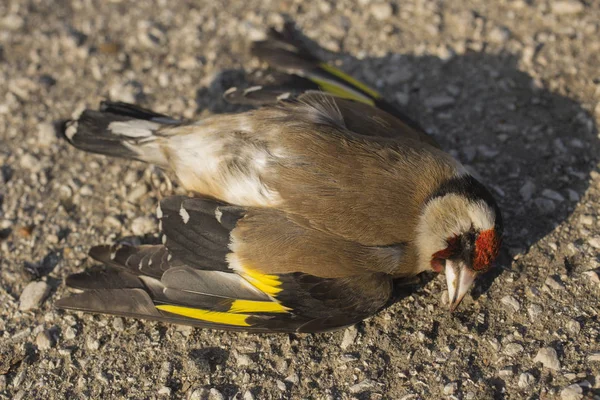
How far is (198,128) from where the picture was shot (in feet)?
15.6

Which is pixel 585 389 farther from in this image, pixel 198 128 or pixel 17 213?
pixel 17 213

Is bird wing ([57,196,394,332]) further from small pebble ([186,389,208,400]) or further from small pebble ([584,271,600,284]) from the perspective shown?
small pebble ([584,271,600,284])

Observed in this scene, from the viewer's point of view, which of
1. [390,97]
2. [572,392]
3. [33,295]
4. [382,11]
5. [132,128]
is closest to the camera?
[572,392]

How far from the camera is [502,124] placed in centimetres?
564

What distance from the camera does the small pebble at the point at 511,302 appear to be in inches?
180

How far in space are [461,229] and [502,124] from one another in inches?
66.3

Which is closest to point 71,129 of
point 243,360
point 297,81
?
point 297,81

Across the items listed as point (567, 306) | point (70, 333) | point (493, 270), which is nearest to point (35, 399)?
point (70, 333)

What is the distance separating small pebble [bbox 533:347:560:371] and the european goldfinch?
61 cm

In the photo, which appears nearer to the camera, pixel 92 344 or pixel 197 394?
pixel 197 394

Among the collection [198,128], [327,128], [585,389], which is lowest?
[585,389]

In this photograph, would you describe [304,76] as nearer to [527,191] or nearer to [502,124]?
[502,124]

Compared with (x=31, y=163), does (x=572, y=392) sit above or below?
above

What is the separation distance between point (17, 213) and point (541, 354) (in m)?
3.99
